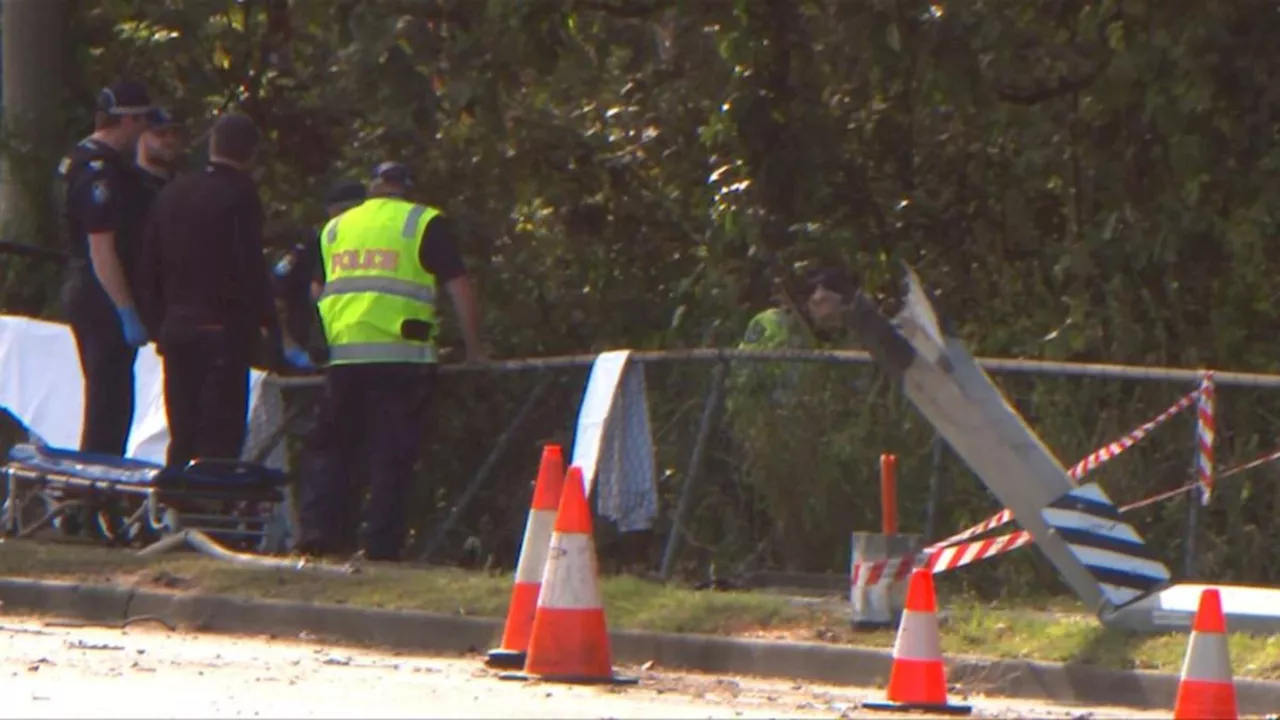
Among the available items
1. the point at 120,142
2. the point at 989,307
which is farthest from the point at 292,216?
the point at 989,307

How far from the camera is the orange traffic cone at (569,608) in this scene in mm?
8250

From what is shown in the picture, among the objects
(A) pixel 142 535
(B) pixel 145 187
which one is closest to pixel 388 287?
(B) pixel 145 187

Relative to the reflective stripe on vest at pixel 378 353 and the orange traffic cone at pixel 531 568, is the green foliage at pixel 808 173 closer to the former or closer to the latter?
the reflective stripe on vest at pixel 378 353

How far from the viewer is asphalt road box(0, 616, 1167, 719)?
7.38 metres

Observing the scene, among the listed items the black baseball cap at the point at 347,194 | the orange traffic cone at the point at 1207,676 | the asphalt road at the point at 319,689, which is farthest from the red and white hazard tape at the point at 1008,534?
the black baseball cap at the point at 347,194

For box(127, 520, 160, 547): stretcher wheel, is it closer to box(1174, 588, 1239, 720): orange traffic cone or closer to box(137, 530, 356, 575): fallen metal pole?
box(137, 530, 356, 575): fallen metal pole

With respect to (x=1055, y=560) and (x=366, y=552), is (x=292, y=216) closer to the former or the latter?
(x=366, y=552)

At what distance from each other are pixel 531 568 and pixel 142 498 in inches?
158

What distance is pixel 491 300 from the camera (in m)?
14.6

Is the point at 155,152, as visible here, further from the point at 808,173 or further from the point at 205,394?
the point at 808,173

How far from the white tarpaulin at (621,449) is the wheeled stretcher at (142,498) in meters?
1.55

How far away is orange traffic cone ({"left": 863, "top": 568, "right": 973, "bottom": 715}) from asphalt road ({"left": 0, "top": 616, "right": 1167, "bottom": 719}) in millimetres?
141

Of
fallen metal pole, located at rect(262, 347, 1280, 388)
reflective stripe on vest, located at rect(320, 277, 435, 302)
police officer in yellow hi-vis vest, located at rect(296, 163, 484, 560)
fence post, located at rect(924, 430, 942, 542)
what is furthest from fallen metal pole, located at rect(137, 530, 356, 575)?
fence post, located at rect(924, 430, 942, 542)

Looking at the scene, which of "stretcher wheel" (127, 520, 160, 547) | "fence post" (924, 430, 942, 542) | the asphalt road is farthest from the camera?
"stretcher wheel" (127, 520, 160, 547)
